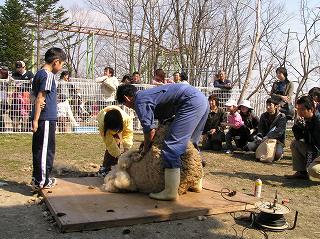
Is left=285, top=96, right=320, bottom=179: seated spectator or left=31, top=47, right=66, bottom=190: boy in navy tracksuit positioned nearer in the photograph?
left=31, top=47, right=66, bottom=190: boy in navy tracksuit

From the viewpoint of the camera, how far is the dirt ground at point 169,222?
13.5 feet

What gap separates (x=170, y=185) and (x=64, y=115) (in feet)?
23.7

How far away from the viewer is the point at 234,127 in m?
9.59

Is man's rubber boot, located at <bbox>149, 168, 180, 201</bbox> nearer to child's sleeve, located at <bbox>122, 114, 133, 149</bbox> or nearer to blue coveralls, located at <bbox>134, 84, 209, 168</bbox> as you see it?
blue coveralls, located at <bbox>134, 84, 209, 168</bbox>

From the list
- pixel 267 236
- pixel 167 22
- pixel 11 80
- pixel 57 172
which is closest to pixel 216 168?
pixel 57 172

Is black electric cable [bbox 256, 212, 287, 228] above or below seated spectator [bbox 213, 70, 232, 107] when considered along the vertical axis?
below

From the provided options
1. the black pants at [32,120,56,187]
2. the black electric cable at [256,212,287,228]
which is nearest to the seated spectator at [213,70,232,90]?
the black pants at [32,120,56,187]

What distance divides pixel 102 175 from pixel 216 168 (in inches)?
95.0

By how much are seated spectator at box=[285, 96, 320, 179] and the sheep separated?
85.4 inches

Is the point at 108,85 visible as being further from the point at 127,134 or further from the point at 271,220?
the point at 271,220

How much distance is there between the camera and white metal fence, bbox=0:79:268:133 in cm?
1095

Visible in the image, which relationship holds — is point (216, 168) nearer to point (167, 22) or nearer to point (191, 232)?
point (191, 232)

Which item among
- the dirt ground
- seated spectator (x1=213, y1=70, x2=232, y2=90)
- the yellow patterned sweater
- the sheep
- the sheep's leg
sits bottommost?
the dirt ground

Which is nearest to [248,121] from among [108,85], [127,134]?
[108,85]
